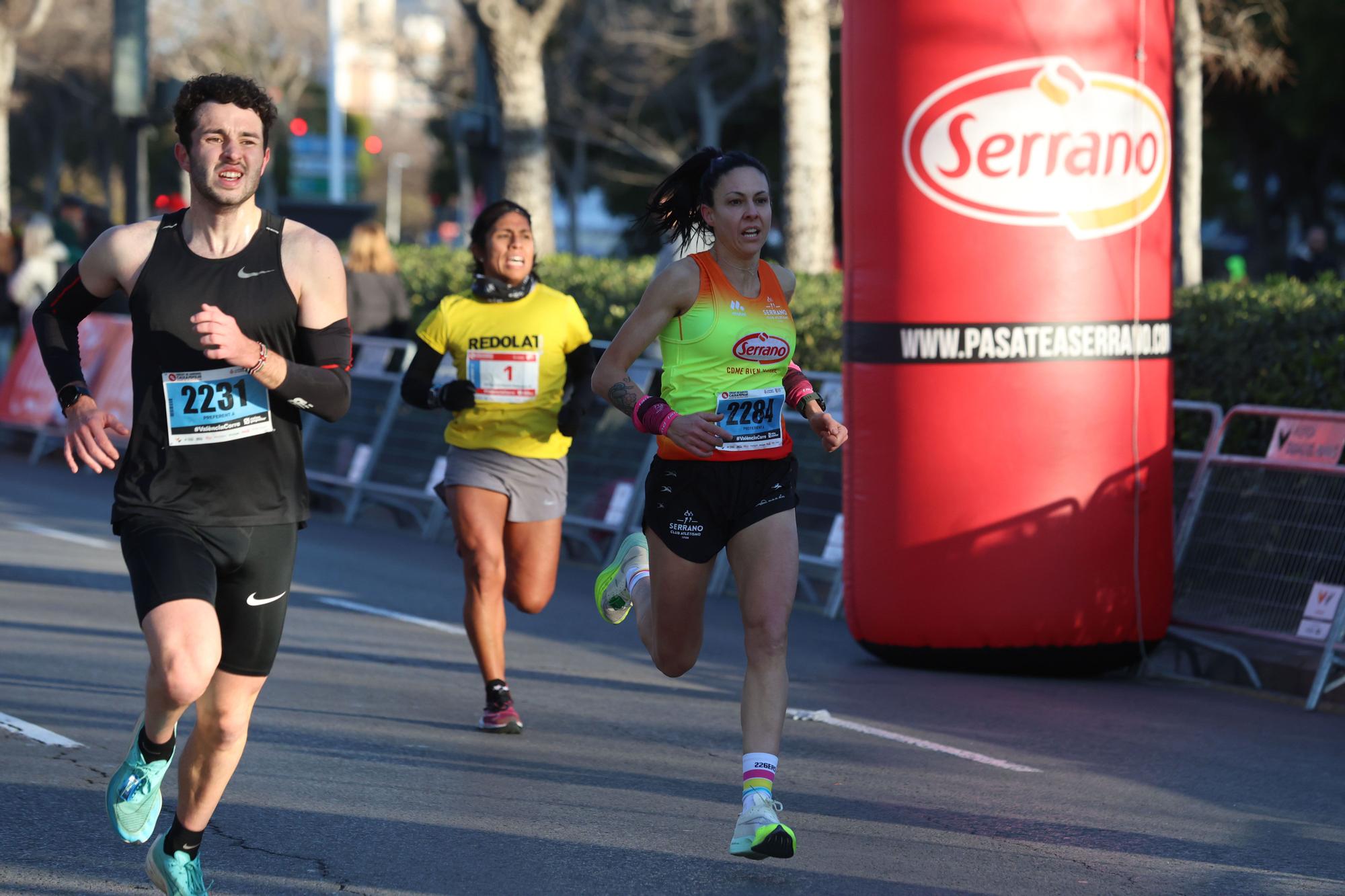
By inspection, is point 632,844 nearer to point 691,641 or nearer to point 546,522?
point 691,641

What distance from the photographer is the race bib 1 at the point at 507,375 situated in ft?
24.0

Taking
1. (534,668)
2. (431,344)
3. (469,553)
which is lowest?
(534,668)

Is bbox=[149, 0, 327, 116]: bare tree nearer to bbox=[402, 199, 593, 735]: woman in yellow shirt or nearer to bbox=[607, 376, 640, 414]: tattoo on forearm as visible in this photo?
bbox=[402, 199, 593, 735]: woman in yellow shirt

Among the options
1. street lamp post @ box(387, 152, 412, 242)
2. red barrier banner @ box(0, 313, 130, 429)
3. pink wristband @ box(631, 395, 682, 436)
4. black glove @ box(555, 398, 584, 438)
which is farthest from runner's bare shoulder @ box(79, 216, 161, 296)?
street lamp post @ box(387, 152, 412, 242)

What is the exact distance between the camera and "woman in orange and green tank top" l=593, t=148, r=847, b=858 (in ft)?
17.9

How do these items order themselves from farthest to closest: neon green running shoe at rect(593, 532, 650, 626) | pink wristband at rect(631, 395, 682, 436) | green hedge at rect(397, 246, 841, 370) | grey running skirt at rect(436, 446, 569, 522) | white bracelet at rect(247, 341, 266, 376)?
green hedge at rect(397, 246, 841, 370) → grey running skirt at rect(436, 446, 569, 522) → neon green running shoe at rect(593, 532, 650, 626) → pink wristband at rect(631, 395, 682, 436) → white bracelet at rect(247, 341, 266, 376)

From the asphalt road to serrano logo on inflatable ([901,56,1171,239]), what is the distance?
219cm

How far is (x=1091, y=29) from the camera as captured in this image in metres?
8.32

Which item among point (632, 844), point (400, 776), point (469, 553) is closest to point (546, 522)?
point (469, 553)

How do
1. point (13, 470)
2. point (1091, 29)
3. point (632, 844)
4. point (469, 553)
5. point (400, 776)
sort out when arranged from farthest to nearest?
point (13, 470) < point (1091, 29) < point (469, 553) < point (400, 776) < point (632, 844)

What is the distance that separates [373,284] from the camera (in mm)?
14578

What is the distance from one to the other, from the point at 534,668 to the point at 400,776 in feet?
7.80

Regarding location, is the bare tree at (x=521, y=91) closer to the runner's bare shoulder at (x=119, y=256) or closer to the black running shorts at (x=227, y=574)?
the runner's bare shoulder at (x=119, y=256)

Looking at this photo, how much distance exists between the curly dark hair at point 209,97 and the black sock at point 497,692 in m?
3.07
